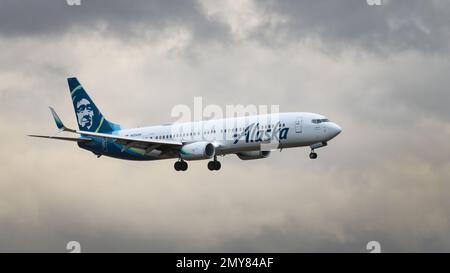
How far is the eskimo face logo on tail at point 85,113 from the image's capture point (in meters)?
102

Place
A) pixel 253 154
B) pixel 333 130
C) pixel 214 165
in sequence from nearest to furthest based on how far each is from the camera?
1. pixel 333 130
2. pixel 214 165
3. pixel 253 154

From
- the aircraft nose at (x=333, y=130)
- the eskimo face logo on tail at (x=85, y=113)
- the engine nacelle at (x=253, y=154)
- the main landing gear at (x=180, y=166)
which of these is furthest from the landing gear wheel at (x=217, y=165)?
the eskimo face logo on tail at (x=85, y=113)

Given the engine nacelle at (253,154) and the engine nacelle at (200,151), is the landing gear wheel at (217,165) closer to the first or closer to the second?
the engine nacelle at (253,154)

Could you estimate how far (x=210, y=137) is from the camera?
87.9 metres

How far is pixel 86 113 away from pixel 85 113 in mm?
124

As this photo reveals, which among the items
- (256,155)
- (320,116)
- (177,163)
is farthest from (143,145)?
(320,116)

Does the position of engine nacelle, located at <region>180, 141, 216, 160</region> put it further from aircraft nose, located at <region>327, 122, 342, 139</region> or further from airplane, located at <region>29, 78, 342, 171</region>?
aircraft nose, located at <region>327, 122, 342, 139</region>

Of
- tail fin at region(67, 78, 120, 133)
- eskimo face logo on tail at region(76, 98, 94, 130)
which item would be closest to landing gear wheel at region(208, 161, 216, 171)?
tail fin at region(67, 78, 120, 133)

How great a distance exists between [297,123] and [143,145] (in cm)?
1477

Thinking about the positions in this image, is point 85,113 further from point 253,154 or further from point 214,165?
point 253,154

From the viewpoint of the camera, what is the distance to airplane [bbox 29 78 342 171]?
82938mm

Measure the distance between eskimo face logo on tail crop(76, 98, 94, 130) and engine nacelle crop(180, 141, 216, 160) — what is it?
17.9 metres

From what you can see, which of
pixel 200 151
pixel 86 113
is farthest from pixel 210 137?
Result: pixel 86 113

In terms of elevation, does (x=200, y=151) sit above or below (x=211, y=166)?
below
